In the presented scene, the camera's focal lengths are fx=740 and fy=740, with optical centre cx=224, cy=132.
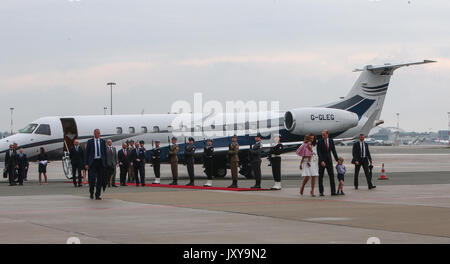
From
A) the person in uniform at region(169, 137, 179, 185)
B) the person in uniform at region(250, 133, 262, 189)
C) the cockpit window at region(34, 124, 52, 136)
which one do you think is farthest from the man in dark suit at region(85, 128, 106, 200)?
the cockpit window at region(34, 124, 52, 136)

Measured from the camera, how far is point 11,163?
29344 millimetres

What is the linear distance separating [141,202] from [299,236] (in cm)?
778

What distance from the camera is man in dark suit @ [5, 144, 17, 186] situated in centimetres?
2895

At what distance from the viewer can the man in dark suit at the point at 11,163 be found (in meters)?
29.0

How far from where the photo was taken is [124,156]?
2908cm

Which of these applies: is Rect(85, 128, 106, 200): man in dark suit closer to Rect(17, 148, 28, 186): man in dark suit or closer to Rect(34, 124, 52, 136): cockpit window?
Rect(17, 148, 28, 186): man in dark suit

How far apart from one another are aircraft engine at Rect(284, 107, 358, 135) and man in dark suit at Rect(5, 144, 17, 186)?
12909 millimetres

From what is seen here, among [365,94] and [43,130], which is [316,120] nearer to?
[365,94]

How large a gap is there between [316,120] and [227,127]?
429cm

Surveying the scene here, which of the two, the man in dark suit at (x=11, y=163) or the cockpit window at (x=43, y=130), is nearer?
the man in dark suit at (x=11, y=163)

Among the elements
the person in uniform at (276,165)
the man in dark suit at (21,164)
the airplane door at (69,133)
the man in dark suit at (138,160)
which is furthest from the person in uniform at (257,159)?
the airplane door at (69,133)

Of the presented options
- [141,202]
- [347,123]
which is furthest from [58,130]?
[141,202]

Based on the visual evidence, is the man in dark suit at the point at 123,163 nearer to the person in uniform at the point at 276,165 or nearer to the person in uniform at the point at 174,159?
the person in uniform at the point at 174,159
